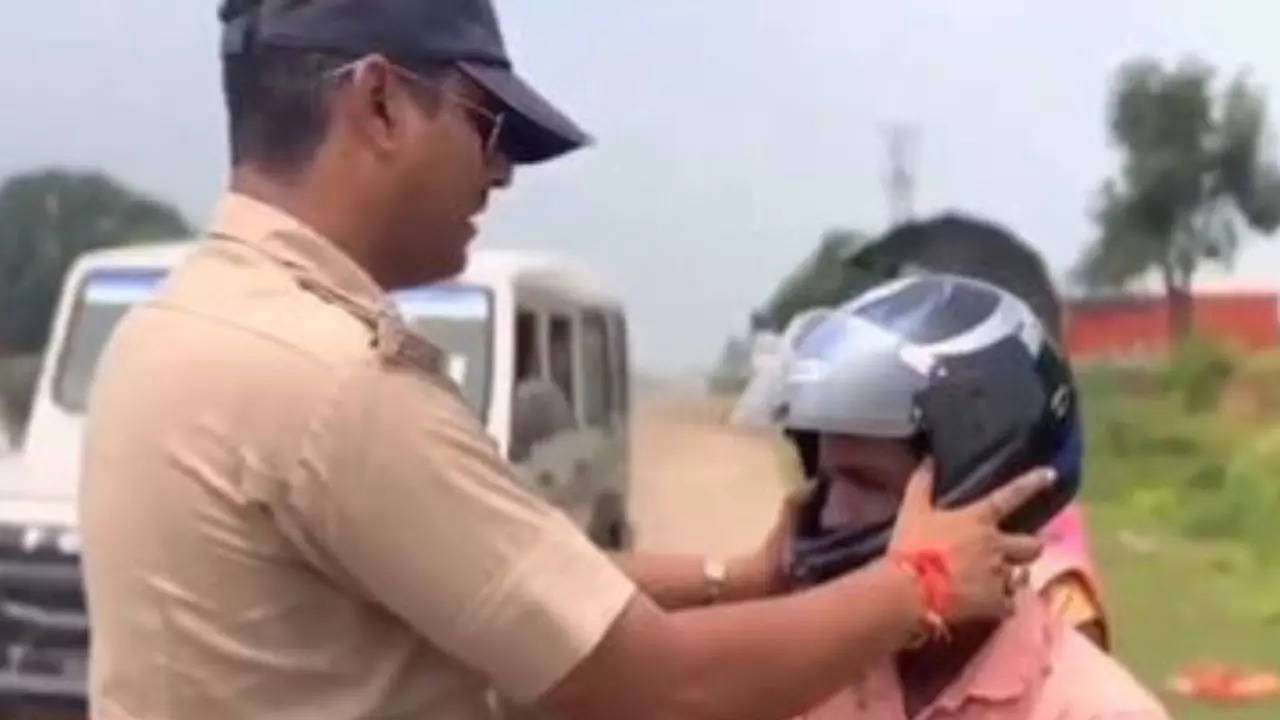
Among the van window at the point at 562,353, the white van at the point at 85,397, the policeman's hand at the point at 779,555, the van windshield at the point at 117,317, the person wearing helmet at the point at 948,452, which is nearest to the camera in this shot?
the person wearing helmet at the point at 948,452

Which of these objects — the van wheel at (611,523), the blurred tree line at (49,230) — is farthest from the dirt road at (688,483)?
the blurred tree line at (49,230)

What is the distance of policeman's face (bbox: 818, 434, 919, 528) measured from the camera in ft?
7.38

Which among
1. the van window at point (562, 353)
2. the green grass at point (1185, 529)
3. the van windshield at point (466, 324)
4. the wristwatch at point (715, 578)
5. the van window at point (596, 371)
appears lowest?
the green grass at point (1185, 529)

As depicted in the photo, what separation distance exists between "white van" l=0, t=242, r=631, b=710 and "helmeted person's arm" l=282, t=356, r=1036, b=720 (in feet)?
18.8

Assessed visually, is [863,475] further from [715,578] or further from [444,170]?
[444,170]

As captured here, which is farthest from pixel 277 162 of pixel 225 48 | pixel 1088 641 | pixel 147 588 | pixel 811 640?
pixel 1088 641

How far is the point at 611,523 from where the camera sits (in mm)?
10359

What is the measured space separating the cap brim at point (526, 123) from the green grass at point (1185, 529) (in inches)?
312

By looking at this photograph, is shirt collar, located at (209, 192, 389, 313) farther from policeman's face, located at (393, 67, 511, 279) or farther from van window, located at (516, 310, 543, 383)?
van window, located at (516, 310, 543, 383)

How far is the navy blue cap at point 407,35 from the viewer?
2.08 m

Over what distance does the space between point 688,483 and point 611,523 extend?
3.41 metres

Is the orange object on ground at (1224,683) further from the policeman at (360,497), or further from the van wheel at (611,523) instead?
the policeman at (360,497)

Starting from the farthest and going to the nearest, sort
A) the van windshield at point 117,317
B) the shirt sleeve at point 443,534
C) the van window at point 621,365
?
the van window at point 621,365 < the van windshield at point 117,317 < the shirt sleeve at point 443,534

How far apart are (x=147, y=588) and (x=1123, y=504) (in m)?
13.9
